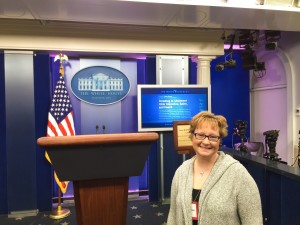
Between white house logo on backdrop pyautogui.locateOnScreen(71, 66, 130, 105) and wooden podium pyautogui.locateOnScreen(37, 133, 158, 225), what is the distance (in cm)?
286

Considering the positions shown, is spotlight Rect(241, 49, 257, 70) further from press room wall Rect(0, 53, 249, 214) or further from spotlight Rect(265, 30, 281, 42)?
press room wall Rect(0, 53, 249, 214)

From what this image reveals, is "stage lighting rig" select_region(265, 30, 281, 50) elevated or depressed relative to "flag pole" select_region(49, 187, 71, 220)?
elevated

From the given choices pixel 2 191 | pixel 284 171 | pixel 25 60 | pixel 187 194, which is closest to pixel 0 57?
pixel 25 60

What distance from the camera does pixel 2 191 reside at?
3629 mm

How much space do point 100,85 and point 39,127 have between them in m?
1.06

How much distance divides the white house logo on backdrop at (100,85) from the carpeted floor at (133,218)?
1.63 meters

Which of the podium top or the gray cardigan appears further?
the gray cardigan

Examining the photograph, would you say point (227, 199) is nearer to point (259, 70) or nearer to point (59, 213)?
point (59, 213)

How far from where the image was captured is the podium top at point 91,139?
1.01 metres

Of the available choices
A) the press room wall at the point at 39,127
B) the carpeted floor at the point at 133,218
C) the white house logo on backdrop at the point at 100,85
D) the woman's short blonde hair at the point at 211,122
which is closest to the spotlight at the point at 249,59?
the press room wall at the point at 39,127

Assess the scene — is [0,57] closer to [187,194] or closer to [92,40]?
[92,40]

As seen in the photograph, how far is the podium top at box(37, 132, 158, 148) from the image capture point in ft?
3.31

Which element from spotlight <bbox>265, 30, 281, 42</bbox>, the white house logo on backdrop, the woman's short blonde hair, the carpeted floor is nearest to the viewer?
the woman's short blonde hair

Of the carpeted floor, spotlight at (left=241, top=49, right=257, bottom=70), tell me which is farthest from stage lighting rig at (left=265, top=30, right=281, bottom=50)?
the carpeted floor
